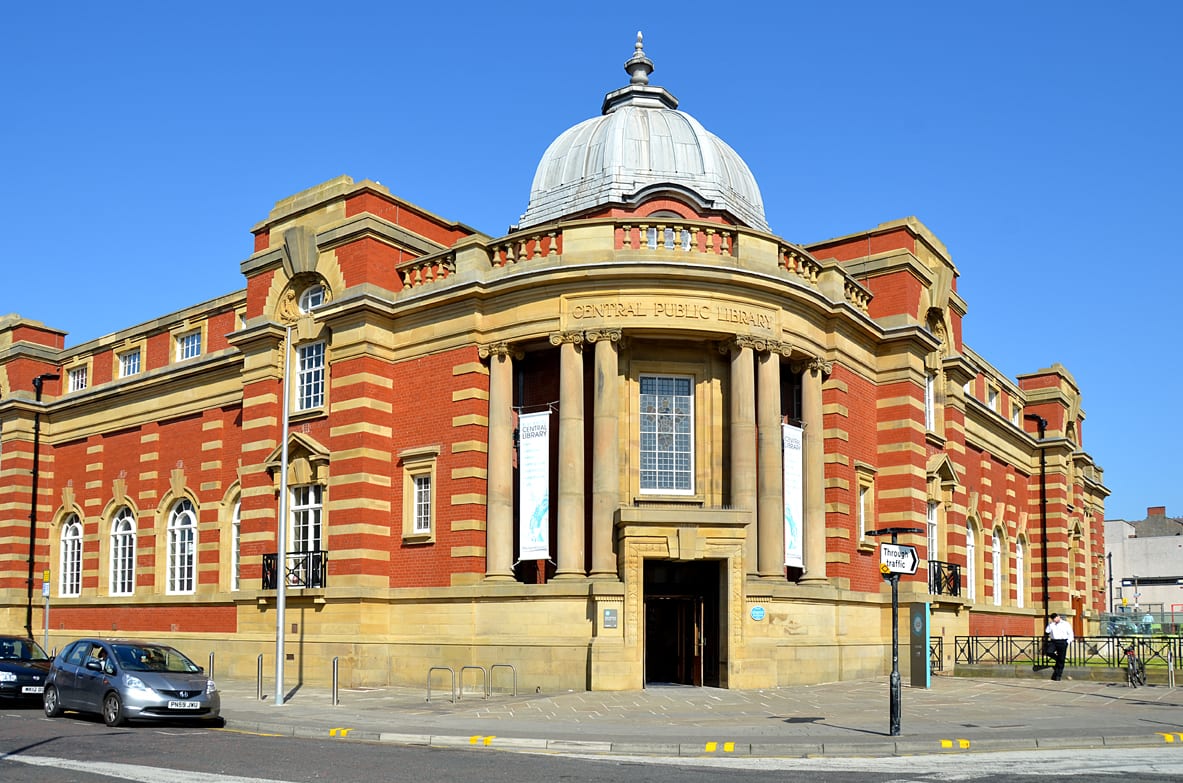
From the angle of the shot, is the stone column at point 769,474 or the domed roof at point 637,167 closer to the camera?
the stone column at point 769,474

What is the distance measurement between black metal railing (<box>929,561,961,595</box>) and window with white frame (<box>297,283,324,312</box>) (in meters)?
18.9

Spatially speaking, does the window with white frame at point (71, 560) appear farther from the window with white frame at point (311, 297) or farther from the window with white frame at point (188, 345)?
the window with white frame at point (311, 297)

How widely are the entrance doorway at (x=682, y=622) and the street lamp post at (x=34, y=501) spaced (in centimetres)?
2534

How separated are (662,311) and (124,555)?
23.2 m

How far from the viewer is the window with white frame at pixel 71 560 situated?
42938 mm

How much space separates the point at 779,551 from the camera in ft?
93.9

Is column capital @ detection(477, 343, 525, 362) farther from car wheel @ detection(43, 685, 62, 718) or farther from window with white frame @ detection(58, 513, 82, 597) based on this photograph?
window with white frame @ detection(58, 513, 82, 597)

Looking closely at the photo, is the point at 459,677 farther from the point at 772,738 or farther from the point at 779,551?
the point at 772,738

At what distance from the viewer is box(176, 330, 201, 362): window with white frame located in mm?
40188

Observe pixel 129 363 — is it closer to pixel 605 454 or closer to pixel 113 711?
pixel 605 454

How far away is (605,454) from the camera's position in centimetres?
2772

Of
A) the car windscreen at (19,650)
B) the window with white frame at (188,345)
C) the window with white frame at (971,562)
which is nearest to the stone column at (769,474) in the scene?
the window with white frame at (971,562)

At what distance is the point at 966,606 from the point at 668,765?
23378 mm

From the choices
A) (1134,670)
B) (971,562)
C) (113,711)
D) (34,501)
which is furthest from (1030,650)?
(34,501)
